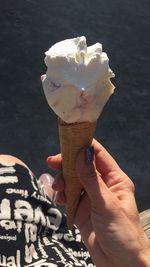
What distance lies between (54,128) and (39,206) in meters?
1.52

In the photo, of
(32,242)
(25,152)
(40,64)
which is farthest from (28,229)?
(40,64)

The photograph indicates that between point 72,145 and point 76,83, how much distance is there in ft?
0.77

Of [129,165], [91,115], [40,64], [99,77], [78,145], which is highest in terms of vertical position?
[99,77]

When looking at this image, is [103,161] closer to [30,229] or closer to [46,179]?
[30,229]

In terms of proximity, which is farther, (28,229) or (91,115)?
(28,229)

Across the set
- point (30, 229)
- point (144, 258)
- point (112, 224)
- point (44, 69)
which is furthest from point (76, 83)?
point (44, 69)

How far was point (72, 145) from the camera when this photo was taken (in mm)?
1648

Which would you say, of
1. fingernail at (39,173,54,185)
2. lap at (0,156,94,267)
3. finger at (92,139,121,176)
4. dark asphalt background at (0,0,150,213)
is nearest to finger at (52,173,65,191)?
finger at (92,139,121,176)

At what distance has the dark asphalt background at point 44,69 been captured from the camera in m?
3.59

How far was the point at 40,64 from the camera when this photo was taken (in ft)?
13.8

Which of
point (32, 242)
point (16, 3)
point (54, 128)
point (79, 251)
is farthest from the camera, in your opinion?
point (16, 3)

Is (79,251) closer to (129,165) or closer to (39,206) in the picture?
(39,206)

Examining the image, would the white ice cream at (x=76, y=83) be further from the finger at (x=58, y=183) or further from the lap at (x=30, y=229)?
the lap at (x=30, y=229)

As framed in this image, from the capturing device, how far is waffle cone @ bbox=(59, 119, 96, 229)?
159 centimetres
